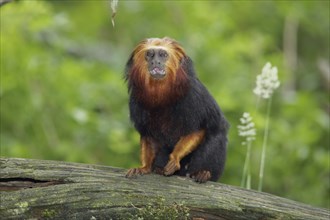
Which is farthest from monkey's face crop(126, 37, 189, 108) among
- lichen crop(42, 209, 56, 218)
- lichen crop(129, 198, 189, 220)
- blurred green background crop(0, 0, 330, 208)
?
blurred green background crop(0, 0, 330, 208)

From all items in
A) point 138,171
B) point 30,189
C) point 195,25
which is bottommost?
point 30,189

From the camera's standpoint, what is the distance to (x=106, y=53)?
1429 centimetres

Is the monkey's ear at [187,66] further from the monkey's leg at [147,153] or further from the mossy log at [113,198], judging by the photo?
the mossy log at [113,198]

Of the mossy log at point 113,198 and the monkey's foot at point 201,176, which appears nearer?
the mossy log at point 113,198

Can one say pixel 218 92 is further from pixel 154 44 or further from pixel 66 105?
pixel 154 44

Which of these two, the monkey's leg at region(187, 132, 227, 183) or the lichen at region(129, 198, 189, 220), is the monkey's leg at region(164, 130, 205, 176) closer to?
the monkey's leg at region(187, 132, 227, 183)

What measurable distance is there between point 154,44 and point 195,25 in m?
5.90

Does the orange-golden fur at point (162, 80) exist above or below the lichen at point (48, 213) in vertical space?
above

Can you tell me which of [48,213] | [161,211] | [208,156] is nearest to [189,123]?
[208,156]

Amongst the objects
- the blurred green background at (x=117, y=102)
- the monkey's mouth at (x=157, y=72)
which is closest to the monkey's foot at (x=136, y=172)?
the monkey's mouth at (x=157, y=72)

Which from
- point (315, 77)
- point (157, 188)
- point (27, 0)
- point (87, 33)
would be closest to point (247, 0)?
point (315, 77)

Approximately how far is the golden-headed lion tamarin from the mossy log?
0.63 m

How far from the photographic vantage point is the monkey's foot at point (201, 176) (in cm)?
596

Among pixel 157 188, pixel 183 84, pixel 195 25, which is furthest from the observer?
pixel 195 25
